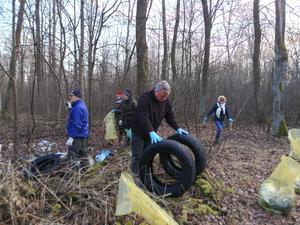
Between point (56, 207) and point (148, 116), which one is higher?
point (148, 116)

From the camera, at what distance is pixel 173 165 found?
6648mm

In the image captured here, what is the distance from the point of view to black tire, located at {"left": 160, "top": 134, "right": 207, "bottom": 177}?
6270 mm

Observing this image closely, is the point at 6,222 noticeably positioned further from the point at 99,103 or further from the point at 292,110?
the point at 292,110

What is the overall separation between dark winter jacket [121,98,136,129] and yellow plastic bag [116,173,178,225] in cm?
647

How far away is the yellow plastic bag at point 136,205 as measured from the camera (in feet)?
13.5

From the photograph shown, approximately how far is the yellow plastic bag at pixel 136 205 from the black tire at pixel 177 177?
1.31 m

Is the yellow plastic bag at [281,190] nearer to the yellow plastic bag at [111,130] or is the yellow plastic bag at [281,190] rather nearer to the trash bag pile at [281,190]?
A: the trash bag pile at [281,190]

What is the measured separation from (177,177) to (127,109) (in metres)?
4.94

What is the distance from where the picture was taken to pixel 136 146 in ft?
20.8

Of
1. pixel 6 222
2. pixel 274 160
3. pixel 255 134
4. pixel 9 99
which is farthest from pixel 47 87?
pixel 6 222

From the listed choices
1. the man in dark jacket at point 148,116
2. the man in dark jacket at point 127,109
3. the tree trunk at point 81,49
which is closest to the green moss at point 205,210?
the man in dark jacket at point 148,116

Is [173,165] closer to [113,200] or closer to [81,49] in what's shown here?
[113,200]

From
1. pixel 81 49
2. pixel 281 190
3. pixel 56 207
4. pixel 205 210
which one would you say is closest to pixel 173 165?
pixel 205 210

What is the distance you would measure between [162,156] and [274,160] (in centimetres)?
441
